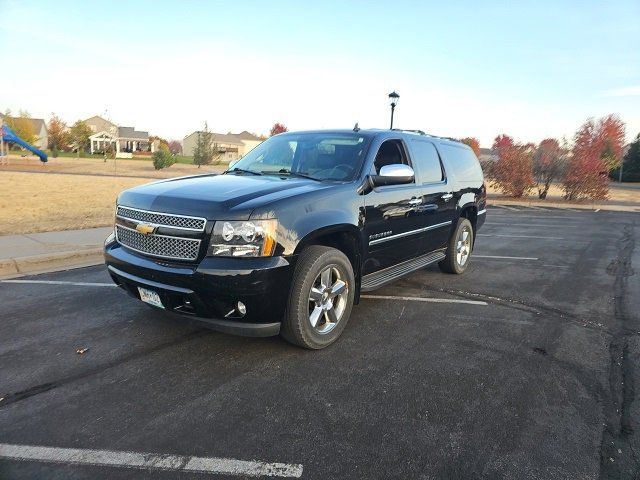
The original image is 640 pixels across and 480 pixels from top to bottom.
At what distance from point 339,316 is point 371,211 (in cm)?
109

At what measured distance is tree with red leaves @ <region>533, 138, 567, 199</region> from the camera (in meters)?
24.7

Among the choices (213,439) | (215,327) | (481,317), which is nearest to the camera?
(213,439)

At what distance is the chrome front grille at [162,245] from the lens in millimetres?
3551

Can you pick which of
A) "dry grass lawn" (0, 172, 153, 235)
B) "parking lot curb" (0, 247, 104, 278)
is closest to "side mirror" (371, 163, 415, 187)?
"parking lot curb" (0, 247, 104, 278)

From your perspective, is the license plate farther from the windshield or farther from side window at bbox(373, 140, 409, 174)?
side window at bbox(373, 140, 409, 174)

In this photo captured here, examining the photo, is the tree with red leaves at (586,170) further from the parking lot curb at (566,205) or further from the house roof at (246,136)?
the house roof at (246,136)

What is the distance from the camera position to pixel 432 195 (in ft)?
18.9

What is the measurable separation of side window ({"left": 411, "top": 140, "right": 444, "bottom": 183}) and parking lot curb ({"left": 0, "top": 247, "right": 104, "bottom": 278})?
5189 millimetres

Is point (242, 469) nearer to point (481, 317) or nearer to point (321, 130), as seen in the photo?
point (481, 317)

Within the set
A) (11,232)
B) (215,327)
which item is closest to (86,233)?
(11,232)

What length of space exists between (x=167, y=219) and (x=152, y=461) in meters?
1.81

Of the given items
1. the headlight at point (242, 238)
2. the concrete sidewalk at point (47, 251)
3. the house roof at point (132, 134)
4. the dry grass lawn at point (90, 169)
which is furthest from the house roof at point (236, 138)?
the headlight at point (242, 238)

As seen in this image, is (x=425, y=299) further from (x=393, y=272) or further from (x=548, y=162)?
(x=548, y=162)

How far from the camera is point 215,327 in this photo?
3.56 meters
